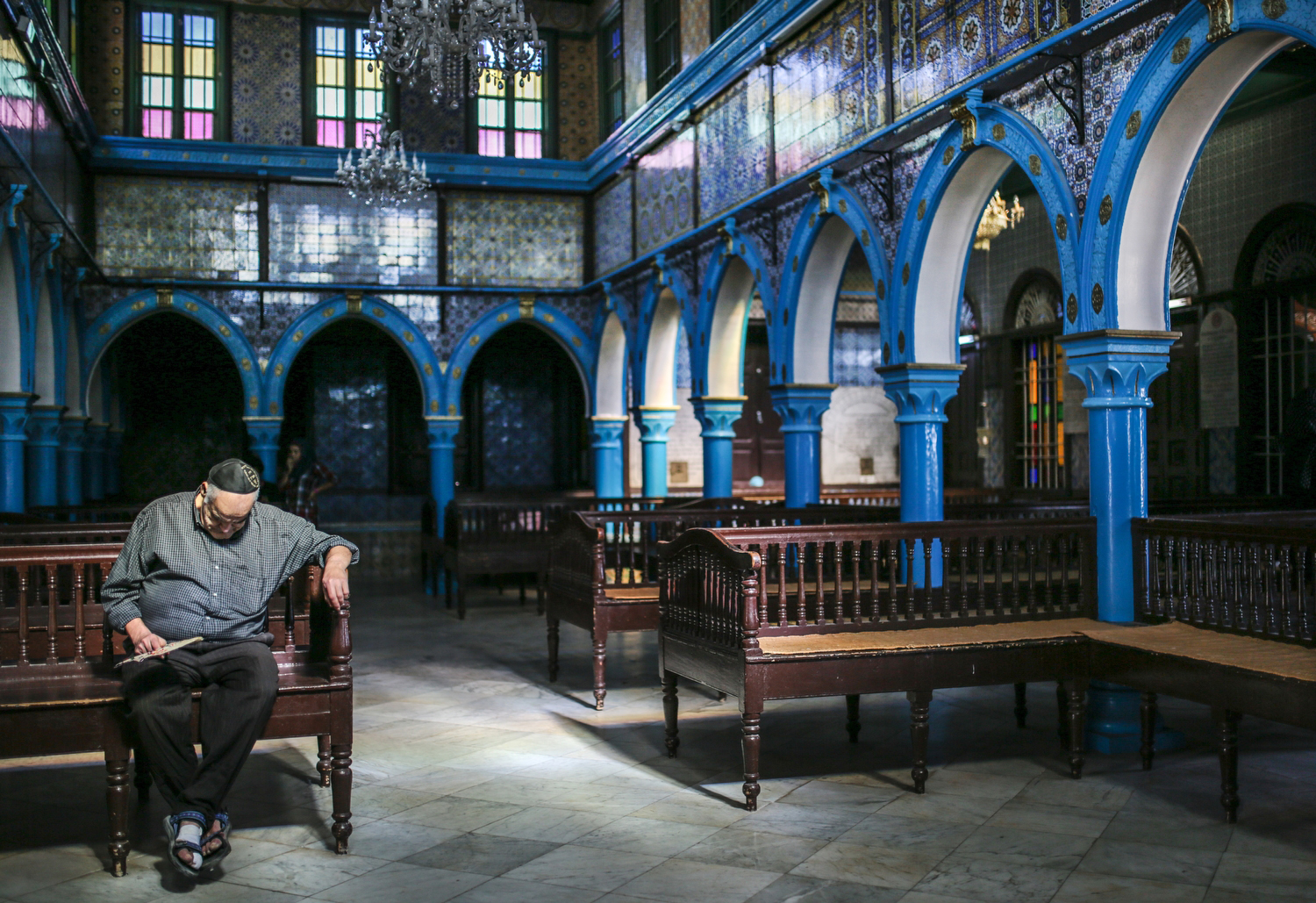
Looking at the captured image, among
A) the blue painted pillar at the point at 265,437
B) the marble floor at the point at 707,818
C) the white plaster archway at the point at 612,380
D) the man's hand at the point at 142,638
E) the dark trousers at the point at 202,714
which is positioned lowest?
the marble floor at the point at 707,818

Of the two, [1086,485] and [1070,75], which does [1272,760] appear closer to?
[1070,75]

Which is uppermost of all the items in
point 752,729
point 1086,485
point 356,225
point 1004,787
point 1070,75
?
point 356,225

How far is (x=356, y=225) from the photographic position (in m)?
15.4

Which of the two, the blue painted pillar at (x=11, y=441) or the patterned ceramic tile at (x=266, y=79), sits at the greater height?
the patterned ceramic tile at (x=266, y=79)

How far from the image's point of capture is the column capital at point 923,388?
8305mm

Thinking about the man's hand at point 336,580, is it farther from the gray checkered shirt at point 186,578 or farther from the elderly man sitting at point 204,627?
the gray checkered shirt at point 186,578

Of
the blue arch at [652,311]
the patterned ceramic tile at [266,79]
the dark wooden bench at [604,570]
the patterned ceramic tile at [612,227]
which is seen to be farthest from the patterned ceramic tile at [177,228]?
the dark wooden bench at [604,570]

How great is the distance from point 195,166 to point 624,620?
1003 centimetres

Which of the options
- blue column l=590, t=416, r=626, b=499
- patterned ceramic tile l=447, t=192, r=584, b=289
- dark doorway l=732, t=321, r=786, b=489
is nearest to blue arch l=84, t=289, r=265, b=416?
patterned ceramic tile l=447, t=192, r=584, b=289

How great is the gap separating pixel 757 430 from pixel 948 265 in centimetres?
923

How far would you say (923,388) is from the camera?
834cm

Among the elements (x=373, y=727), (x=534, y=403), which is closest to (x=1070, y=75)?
(x=373, y=727)

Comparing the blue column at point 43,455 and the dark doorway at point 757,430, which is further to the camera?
the dark doorway at point 757,430

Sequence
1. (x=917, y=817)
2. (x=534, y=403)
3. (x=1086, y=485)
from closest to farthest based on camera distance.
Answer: (x=917, y=817) → (x=1086, y=485) → (x=534, y=403)
